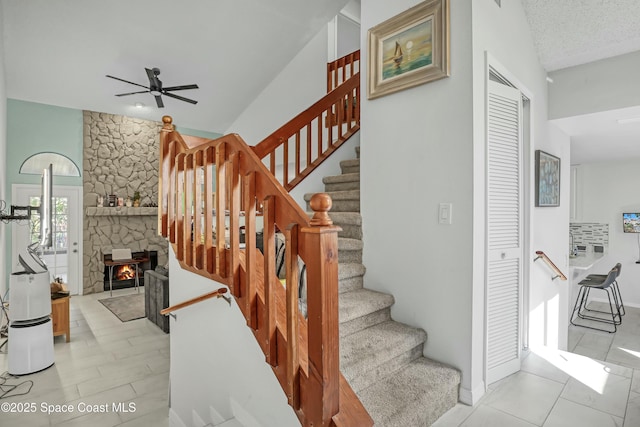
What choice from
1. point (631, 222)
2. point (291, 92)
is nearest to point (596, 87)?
point (291, 92)

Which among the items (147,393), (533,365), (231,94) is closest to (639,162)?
(533,365)

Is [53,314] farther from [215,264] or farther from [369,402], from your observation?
[369,402]

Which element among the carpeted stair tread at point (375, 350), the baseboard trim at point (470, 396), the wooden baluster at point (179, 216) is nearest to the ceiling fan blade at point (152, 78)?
the wooden baluster at point (179, 216)

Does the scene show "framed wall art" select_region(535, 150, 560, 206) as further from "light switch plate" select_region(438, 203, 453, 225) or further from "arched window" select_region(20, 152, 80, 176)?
"arched window" select_region(20, 152, 80, 176)

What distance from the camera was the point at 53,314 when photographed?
4012 millimetres

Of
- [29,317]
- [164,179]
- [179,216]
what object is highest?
[164,179]

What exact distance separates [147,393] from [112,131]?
18.3 feet

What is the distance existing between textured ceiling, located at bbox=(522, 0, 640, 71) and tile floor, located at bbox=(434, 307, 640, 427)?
2792 millimetres

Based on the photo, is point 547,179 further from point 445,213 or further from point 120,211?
point 120,211

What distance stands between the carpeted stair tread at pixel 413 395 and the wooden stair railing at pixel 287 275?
64 cm

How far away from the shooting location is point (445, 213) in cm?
226

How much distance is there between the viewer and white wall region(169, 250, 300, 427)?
5.35 ft

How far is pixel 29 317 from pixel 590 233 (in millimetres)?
9103

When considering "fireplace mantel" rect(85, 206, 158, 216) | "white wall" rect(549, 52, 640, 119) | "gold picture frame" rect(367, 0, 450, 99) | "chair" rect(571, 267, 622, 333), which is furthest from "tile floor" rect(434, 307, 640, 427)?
"fireplace mantel" rect(85, 206, 158, 216)
